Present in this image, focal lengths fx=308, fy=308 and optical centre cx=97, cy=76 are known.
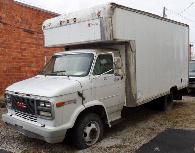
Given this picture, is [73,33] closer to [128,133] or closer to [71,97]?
[71,97]

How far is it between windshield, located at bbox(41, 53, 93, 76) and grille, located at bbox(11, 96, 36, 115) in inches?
44.6

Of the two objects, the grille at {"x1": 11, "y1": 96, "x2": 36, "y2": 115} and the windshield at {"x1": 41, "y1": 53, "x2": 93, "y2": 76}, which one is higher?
the windshield at {"x1": 41, "y1": 53, "x2": 93, "y2": 76}

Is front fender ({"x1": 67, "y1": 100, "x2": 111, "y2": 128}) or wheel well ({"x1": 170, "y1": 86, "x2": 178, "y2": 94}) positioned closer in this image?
front fender ({"x1": 67, "y1": 100, "x2": 111, "y2": 128})

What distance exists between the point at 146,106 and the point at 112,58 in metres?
3.94

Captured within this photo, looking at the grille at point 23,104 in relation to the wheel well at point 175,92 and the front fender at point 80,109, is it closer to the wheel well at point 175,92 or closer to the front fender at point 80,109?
the front fender at point 80,109

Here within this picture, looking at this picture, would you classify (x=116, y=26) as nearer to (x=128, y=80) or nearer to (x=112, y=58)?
(x=112, y=58)

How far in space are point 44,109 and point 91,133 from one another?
4.64ft

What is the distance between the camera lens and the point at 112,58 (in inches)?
310

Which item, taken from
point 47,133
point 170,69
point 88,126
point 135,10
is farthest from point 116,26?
point 170,69

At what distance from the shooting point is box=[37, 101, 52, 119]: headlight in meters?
6.23

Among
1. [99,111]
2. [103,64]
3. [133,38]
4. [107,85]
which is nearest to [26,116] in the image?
[99,111]

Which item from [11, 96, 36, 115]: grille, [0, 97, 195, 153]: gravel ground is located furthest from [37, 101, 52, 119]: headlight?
[0, 97, 195, 153]: gravel ground

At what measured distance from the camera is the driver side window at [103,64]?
A: 743cm

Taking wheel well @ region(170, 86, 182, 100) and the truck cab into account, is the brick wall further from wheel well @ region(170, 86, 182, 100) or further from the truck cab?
wheel well @ region(170, 86, 182, 100)
